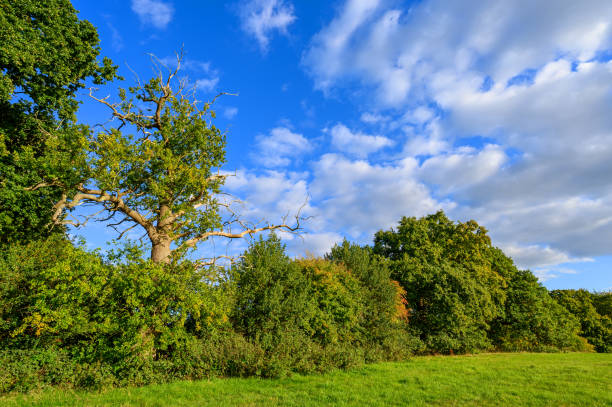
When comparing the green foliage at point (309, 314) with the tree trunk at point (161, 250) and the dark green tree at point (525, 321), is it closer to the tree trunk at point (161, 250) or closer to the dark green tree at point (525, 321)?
the tree trunk at point (161, 250)

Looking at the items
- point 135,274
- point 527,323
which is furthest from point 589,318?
point 135,274

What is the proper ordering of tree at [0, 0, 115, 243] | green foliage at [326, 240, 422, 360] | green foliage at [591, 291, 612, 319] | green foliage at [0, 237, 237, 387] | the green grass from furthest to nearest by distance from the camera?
1. green foliage at [591, 291, 612, 319]
2. green foliage at [326, 240, 422, 360]
3. tree at [0, 0, 115, 243]
4. green foliage at [0, 237, 237, 387]
5. the green grass

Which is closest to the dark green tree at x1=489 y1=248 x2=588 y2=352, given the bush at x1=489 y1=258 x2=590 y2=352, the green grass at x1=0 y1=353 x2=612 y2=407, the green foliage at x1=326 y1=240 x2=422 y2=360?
the bush at x1=489 y1=258 x2=590 y2=352

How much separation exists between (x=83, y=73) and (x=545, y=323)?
146 ft

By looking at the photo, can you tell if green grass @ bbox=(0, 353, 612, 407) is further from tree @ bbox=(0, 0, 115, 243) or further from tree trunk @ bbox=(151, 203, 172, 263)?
tree @ bbox=(0, 0, 115, 243)

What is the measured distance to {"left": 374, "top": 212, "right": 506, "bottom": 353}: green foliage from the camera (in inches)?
1015

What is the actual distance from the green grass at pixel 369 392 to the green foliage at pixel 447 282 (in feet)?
37.3

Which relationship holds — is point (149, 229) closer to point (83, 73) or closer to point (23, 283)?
point (23, 283)

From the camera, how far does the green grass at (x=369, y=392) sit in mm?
9367

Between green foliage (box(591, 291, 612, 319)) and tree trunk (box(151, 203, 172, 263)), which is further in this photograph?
green foliage (box(591, 291, 612, 319))

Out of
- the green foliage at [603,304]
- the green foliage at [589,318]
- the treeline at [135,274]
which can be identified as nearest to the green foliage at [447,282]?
the treeline at [135,274]

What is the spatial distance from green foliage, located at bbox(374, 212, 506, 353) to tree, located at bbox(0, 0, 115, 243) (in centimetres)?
2488

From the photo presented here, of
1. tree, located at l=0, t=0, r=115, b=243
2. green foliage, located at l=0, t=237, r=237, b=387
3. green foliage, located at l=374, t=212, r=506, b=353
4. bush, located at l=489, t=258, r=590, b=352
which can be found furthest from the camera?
bush, located at l=489, t=258, r=590, b=352

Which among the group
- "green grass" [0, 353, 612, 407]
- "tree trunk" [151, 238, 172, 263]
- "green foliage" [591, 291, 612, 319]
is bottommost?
"green grass" [0, 353, 612, 407]
